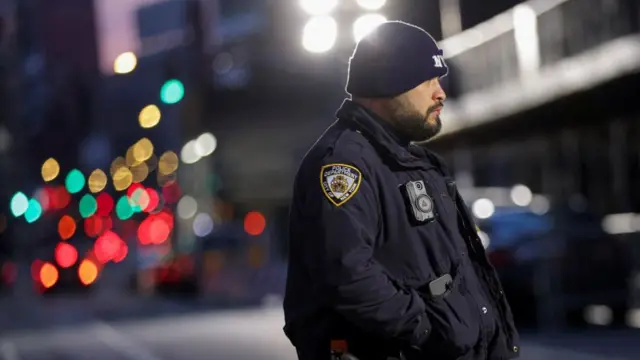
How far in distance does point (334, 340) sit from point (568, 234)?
13.2 metres

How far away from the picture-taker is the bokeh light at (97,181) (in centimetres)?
11994

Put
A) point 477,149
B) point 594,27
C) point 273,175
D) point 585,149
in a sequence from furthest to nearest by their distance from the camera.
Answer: point 273,175, point 477,149, point 585,149, point 594,27

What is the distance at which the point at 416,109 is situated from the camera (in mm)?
3902

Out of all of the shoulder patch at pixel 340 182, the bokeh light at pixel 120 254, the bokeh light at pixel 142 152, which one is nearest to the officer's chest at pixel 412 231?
the shoulder patch at pixel 340 182

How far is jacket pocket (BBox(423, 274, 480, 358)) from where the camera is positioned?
146 inches

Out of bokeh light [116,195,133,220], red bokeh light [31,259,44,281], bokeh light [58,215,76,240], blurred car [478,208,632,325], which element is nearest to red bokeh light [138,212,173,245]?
bokeh light [58,215,76,240]

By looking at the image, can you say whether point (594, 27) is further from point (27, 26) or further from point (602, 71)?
point (27, 26)

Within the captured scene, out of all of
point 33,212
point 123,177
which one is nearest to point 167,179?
point 123,177

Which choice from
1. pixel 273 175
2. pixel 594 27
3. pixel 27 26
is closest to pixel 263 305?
pixel 594 27

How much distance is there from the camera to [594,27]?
18812 mm

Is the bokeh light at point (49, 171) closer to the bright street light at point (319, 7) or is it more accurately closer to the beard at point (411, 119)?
the bright street light at point (319, 7)

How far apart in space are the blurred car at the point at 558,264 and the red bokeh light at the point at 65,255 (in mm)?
22188

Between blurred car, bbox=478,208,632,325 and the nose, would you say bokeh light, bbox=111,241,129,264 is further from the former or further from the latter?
the nose

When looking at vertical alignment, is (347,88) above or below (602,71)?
below
